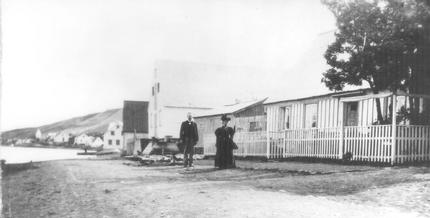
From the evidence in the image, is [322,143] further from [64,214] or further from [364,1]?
[64,214]

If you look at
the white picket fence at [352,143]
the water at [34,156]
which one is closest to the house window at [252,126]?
the white picket fence at [352,143]

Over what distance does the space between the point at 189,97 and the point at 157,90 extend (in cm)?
282

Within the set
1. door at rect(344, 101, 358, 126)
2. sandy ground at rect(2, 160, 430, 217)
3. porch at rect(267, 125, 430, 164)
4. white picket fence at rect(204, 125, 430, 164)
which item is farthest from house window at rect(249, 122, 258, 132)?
sandy ground at rect(2, 160, 430, 217)

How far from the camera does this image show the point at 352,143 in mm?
16125

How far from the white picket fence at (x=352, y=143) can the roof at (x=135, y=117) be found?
3489 centimetres

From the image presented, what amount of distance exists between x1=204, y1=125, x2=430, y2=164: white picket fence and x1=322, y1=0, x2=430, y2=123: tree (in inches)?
39.8

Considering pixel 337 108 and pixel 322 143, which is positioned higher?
pixel 337 108

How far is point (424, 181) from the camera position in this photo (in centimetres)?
985

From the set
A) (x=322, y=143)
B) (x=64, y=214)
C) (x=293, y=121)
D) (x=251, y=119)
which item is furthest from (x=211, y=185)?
(x=251, y=119)

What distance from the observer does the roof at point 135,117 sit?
2186 inches

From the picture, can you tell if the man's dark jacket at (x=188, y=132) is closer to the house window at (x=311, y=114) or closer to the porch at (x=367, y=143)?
the porch at (x=367, y=143)

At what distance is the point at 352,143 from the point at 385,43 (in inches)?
132

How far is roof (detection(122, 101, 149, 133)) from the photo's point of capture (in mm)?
55531

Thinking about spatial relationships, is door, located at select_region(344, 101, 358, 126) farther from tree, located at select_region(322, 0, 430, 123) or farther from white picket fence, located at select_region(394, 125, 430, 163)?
white picket fence, located at select_region(394, 125, 430, 163)
